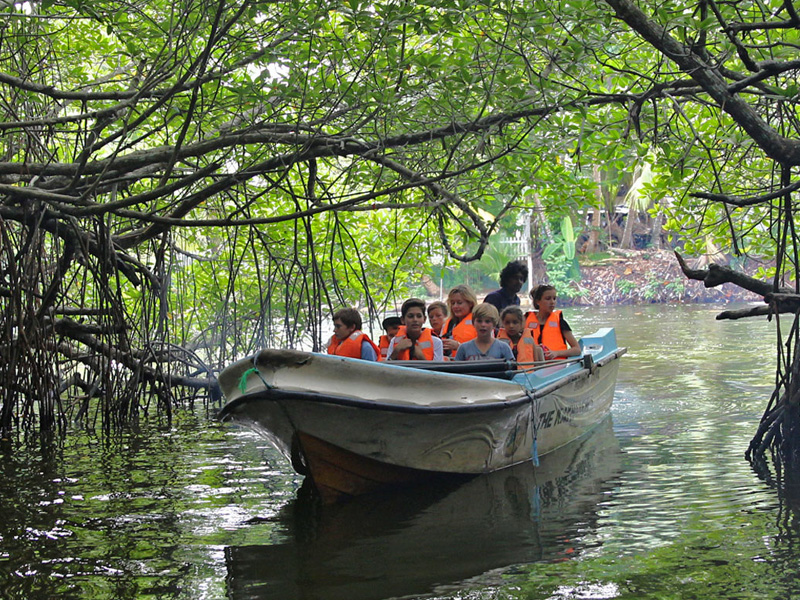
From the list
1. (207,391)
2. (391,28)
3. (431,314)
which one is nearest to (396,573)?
(391,28)

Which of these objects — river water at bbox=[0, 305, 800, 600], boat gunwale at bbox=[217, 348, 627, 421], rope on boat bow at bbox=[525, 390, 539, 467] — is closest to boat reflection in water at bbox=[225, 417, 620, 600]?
river water at bbox=[0, 305, 800, 600]

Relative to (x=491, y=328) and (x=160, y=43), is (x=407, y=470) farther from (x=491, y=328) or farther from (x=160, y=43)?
(x=160, y=43)

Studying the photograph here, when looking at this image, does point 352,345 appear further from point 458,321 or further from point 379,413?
point 458,321

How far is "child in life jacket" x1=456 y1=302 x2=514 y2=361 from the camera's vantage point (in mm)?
6430

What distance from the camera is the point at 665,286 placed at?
29141mm

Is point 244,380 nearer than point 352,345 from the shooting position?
Yes

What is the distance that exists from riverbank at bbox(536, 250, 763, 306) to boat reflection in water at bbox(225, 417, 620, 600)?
23.7 meters

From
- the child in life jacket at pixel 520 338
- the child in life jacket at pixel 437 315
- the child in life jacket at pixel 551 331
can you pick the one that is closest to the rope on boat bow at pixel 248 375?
the child in life jacket at pixel 520 338

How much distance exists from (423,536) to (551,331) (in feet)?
9.77

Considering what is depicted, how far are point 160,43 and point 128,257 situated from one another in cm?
186

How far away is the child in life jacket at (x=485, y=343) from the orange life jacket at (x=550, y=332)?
95cm

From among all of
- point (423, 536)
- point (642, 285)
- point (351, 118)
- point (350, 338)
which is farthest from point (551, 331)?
point (642, 285)

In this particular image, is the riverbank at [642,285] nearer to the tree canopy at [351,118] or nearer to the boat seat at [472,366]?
the tree canopy at [351,118]

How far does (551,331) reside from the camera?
7.45 meters
